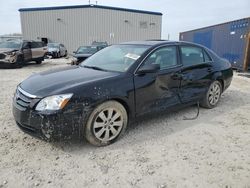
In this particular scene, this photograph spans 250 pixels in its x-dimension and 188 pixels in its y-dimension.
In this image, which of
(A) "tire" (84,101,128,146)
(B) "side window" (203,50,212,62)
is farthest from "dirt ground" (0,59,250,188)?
(B) "side window" (203,50,212,62)

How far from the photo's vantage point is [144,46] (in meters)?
4.18

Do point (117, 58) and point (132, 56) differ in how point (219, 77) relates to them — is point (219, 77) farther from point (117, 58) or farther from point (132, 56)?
point (117, 58)

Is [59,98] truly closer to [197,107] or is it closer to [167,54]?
[167,54]

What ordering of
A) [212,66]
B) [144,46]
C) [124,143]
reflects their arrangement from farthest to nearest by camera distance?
1. [212,66]
2. [144,46]
3. [124,143]

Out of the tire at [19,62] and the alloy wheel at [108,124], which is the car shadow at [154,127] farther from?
the tire at [19,62]

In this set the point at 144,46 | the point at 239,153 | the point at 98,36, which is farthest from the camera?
the point at 98,36

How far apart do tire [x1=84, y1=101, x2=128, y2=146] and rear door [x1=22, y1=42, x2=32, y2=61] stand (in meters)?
11.9

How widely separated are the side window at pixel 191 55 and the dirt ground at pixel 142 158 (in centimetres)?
120

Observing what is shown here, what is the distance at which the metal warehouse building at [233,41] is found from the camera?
1169cm

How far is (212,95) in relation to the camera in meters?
5.30

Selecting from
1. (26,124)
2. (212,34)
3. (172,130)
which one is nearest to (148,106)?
(172,130)

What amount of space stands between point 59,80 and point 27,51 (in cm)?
1184

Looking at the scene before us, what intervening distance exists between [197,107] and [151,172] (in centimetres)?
297

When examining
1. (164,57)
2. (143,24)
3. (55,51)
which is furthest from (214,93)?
(143,24)
